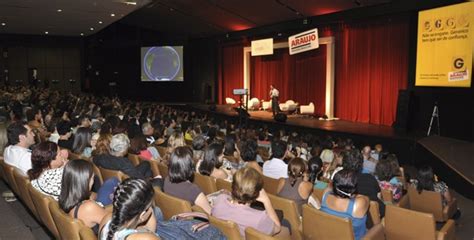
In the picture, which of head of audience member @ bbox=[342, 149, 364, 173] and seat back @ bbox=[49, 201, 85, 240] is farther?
head of audience member @ bbox=[342, 149, 364, 173]

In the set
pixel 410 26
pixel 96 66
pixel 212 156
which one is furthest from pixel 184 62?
pixel 212 156

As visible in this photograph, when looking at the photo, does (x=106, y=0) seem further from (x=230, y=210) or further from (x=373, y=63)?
(x=230, y=210)

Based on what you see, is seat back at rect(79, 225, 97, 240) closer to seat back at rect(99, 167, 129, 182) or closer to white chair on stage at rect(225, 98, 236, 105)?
seat back at rect(99, 167, 129, 182)

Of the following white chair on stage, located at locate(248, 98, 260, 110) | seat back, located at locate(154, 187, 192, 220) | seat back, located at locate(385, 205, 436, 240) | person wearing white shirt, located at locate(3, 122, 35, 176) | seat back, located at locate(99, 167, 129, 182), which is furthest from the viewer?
white chair on stage, located at locate(248, 98, 260, 110)

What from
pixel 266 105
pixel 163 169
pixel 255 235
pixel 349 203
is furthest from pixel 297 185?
pixel 266 105

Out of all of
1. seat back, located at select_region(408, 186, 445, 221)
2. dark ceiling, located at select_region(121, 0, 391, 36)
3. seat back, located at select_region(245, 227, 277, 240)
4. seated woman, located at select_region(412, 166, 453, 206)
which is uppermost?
dark ceiling, located at select_region(121, 0, 391, 36)

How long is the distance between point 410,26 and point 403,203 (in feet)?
24.8

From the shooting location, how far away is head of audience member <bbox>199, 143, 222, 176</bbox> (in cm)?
439

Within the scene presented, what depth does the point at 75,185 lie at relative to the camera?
281cm

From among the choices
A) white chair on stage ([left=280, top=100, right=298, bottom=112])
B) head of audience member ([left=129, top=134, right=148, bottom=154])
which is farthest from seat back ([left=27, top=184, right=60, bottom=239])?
white chair on stage ([left=280, top=100, right=298, bottom=112])

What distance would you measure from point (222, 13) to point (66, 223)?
1458cm

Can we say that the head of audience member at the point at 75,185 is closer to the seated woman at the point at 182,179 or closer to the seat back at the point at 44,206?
the seat back at the point at 44,206

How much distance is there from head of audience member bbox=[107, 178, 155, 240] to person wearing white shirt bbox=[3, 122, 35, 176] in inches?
110

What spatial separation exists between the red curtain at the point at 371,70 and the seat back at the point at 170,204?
31.7ft
